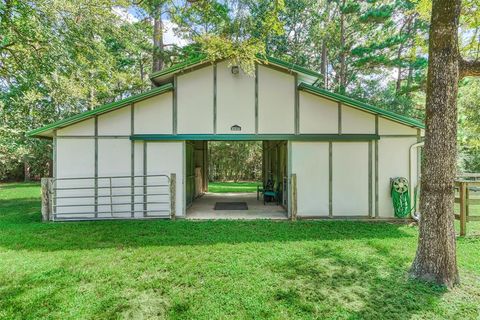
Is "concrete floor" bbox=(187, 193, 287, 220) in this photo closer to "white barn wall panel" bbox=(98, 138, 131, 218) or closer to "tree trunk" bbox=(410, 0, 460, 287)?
"white barn wall panel" bbox=(98, 138, 131, 218)

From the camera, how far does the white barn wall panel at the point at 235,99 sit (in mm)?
7281

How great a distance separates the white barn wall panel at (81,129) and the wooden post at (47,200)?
135 cm

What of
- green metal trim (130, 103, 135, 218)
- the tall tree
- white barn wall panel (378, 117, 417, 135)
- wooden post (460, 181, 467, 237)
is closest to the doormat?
green metal trim (130, 103, 135, 218)

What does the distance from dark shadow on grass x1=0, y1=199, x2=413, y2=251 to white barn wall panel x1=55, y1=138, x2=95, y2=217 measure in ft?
1.95

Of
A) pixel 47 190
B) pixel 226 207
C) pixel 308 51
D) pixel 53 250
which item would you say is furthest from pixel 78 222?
pixel 308 51

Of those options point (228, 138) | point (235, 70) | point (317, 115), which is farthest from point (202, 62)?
point (317, 115)

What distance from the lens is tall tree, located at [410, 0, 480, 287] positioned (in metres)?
3.47

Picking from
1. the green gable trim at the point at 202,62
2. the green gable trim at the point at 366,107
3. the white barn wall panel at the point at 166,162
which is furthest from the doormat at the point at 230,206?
the green gable trim at the point at 202,62

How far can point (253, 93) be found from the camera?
23.9 feet

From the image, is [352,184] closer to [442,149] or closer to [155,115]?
[442,149]

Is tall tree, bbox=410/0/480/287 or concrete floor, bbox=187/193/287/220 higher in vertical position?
tall tree, bbox=410/0/480/287

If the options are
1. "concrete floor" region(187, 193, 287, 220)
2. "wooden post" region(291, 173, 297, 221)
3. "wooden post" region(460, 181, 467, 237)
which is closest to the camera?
"wooden post" region(460, 181, 467, 237)

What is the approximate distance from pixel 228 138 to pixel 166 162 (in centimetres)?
188

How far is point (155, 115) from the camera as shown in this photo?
7293 millimetres
